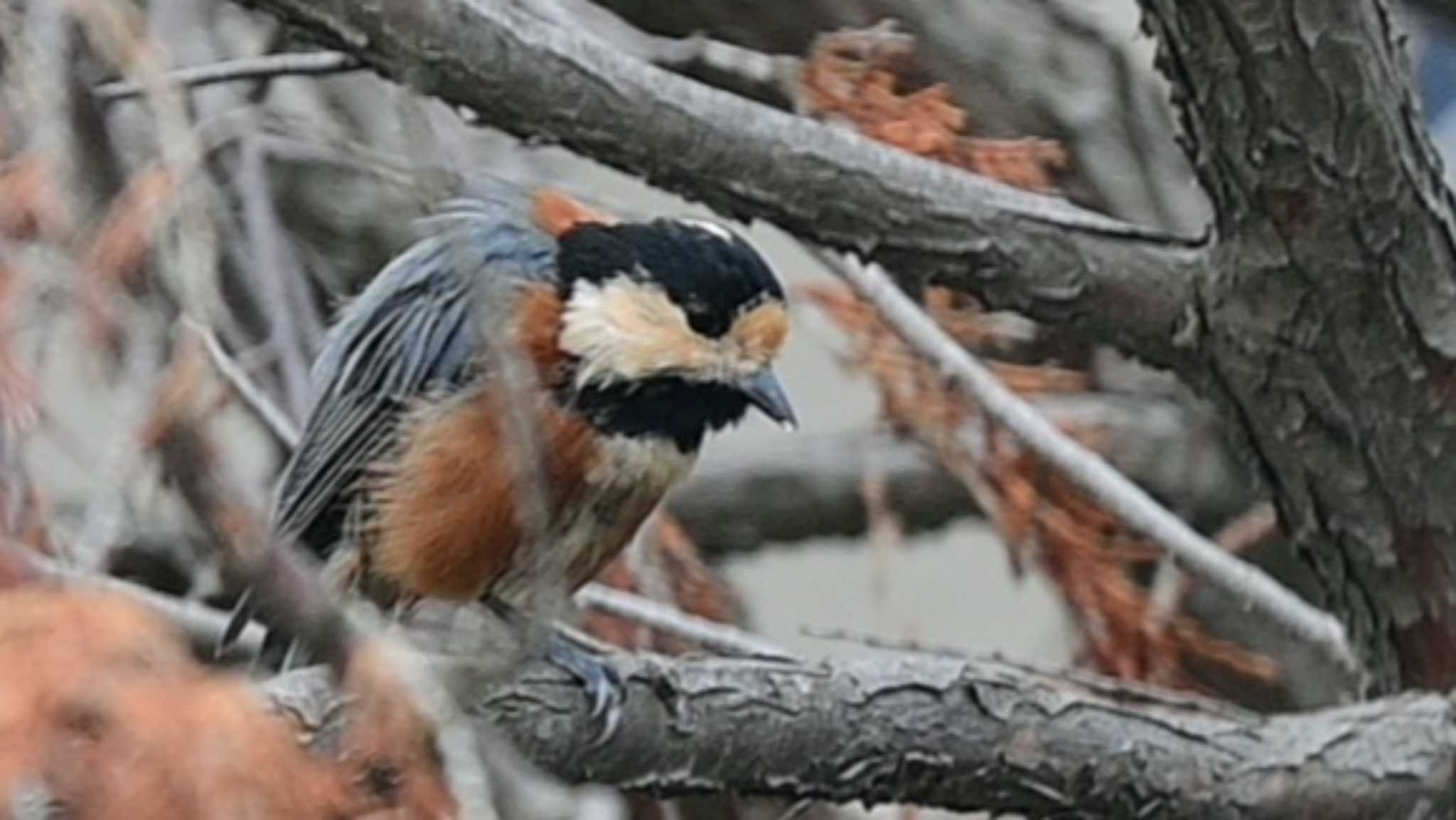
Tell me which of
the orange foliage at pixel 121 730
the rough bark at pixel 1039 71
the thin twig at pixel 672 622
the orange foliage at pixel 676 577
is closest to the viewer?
the orange foliage at pixel 121 730

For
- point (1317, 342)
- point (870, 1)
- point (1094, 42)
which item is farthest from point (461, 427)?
point (1094, 42)

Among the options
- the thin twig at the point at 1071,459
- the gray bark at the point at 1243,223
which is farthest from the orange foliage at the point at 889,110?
the gray bark at the point at 1243,223

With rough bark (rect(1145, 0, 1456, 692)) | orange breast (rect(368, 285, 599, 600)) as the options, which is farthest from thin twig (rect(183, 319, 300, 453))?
rough bark (rect(1145, 0, 1456, 692))

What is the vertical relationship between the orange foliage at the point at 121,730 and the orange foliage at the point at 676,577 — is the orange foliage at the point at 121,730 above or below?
above

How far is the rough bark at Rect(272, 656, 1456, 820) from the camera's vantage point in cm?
174

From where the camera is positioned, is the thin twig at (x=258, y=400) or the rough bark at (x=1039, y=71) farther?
the rough bark at (x=1039, y=71)

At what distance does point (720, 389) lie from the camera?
1976 mm

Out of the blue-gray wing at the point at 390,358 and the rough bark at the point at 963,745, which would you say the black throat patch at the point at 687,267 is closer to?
the blue-gray wing at the point at 390,358

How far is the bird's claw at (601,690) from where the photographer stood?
5.70ft

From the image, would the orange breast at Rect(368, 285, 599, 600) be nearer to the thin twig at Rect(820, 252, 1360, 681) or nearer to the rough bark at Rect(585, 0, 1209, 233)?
the thin twig at Rect(820, 252, 1360, 681)

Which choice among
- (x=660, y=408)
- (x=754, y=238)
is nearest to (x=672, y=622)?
(x=660, y=408)

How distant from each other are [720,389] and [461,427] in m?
0.17

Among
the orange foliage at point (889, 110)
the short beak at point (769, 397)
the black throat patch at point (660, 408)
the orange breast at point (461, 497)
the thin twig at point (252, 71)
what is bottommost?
the orange breast at point (461, 497)

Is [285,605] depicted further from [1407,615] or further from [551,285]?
[1407,615]
